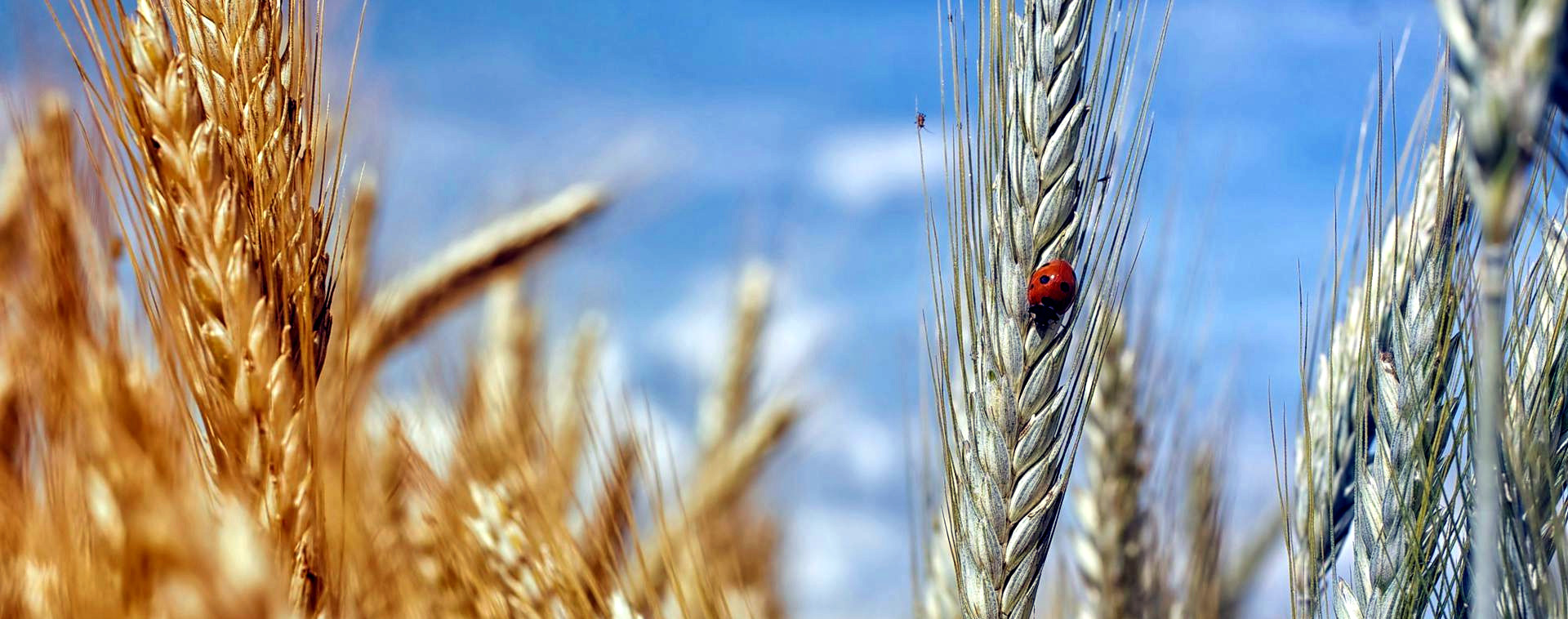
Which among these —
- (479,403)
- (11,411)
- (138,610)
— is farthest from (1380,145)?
(11,411)

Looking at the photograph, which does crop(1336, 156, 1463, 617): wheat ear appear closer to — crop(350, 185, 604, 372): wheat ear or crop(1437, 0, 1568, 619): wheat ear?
crop(1437, 0, 1568, 619): wheat ear

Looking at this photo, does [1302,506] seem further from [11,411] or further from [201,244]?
[11,411]

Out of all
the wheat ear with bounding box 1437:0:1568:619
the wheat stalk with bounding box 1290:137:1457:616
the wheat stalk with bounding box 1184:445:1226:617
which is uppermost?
the wheat ear with bounding box 1437:0:1568:619

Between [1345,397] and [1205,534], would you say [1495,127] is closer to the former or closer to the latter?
[1345,397]

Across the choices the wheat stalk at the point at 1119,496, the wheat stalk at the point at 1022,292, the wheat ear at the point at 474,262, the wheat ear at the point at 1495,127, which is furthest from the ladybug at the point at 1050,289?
the wheat ear at the point at 474,262

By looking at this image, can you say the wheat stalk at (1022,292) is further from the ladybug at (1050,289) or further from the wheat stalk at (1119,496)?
the wheat stalk at (1119,496)

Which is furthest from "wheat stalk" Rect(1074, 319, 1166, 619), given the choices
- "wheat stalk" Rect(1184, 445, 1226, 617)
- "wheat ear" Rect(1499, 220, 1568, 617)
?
"wheat ear" Rect(1499, 220, 1568, 617)

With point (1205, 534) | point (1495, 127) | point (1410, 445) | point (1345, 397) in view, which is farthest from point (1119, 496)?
point (1495, 127)
